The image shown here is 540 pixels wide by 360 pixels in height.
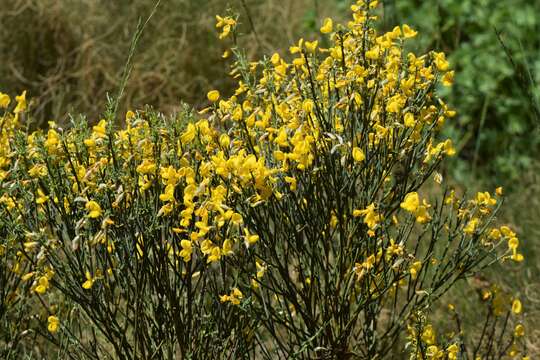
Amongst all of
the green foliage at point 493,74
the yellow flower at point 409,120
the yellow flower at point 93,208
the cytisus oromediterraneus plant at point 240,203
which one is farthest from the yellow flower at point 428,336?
the green foliage at point 493,74

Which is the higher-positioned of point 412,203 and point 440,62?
point 440,62

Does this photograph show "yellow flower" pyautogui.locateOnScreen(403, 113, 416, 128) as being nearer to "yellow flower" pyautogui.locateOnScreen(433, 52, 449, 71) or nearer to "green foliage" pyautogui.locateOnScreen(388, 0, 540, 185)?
"yellow flower" pyautogui.locateOnScreen(433, 52, 449, 71)

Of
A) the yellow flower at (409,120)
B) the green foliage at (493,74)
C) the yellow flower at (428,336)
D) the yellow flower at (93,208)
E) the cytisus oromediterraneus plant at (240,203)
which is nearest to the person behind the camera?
the yellow flower at (93,208)

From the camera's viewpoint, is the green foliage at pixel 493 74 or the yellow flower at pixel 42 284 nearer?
the yellow flower at pixel 42 284

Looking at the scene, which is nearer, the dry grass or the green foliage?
the green foliage

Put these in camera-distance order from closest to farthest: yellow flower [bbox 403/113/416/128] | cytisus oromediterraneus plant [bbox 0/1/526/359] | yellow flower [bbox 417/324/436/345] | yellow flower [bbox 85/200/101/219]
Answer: yellow flower [bbox 85/200/101/219]
cytisus oromediterraneus plant [bbox 0/1/526/359]
yellow flower [bbox 403/113/416/128]
yellow flower [bbox 417/324/436/345]

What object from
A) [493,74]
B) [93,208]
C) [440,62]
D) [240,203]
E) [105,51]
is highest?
[440,62]

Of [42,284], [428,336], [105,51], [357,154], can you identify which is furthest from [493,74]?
[42,284]

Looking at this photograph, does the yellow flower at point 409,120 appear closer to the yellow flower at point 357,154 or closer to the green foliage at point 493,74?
the yellow flower at point 357,154

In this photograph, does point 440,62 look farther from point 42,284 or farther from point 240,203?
point 42,284

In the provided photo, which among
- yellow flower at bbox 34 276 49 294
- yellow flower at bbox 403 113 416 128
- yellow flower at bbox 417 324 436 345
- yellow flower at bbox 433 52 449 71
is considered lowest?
yellow flower at bbox 417 324 436 345

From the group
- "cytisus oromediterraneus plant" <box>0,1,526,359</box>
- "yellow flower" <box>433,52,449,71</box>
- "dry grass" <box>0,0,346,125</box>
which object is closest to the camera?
"cytisus oromediterraneus plant" <box>0,1,526,359</box>

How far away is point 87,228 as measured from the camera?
7.57 ft

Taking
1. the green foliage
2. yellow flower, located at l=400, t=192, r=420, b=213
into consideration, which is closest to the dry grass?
the green foliage
